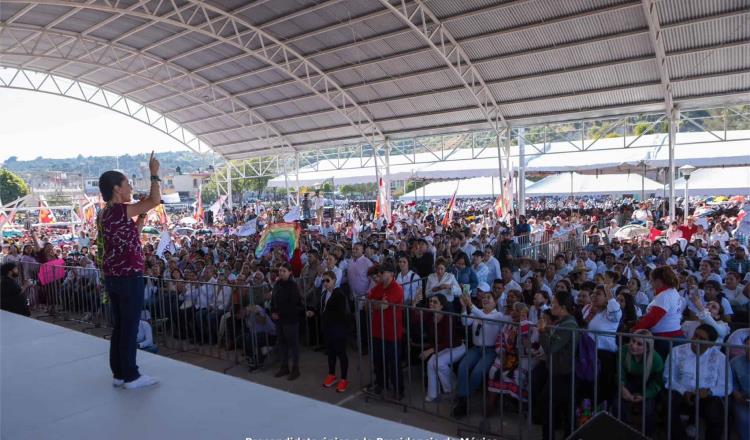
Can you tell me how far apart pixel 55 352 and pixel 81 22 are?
17347mm

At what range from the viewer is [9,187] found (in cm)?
5725

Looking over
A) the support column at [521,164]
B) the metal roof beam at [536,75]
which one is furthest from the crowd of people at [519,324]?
the support column at [521,164]

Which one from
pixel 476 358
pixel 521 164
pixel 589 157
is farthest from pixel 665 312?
pixel 521 164

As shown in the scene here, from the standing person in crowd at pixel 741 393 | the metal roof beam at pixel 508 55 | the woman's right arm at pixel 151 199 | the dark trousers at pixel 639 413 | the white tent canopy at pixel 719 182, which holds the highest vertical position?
the metal roof beam at pixel 508 55

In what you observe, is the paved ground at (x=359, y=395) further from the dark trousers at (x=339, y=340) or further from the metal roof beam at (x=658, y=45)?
the metal roof beam at (x=658, y=45)

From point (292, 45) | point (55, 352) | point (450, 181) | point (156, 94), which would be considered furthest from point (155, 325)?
point (450, 181)

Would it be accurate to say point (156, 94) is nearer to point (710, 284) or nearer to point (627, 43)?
point (627, 43)

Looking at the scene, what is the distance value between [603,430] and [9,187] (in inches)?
2757

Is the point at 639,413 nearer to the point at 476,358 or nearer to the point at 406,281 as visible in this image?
the point at 476,358

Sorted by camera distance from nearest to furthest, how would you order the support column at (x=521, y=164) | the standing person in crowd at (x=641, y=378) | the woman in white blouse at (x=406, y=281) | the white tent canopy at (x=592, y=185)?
the standing person in crowd at (x=641, y=378) < the woman in white blouse at (x=406, y=281) < the support column at (x=521, y=164) < the white tent canopy at (x=592, y=185)

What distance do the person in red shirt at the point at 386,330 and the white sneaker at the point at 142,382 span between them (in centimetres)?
263

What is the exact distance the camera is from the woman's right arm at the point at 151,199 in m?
2.73

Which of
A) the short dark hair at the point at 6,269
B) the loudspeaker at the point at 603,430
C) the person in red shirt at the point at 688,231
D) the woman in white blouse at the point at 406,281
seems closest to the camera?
the loudspeaker at the point at 603,430

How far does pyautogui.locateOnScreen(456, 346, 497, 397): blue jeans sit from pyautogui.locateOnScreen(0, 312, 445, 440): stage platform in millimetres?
2797
